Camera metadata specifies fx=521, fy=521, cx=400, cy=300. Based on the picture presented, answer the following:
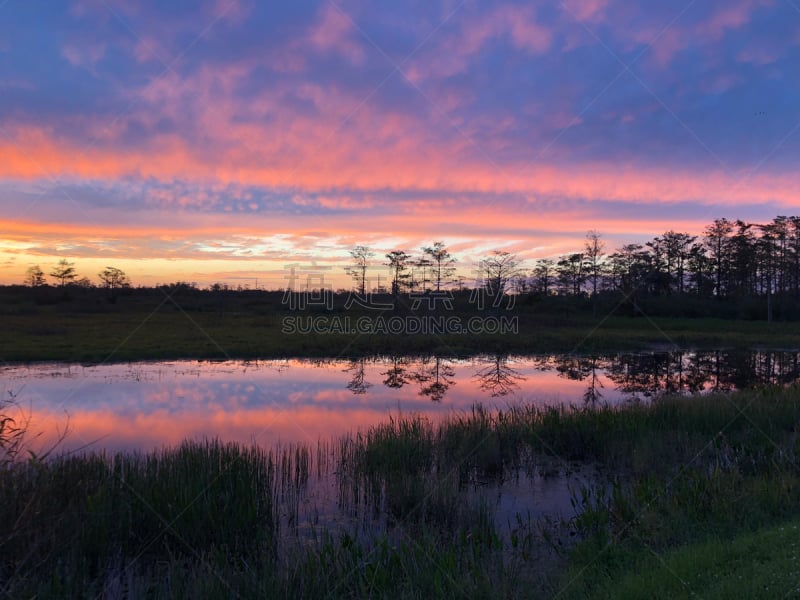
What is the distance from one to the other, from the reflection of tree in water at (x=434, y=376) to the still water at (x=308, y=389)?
7 cm

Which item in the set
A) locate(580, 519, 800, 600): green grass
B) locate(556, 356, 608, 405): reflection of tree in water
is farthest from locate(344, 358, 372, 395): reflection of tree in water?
locate(580, 519, 800, 600): green grass

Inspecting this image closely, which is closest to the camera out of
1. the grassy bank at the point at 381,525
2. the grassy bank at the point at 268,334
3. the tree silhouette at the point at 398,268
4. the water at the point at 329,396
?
the grassy bank at the point at 381,525

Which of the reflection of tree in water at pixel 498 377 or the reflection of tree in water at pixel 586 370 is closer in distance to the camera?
the reflection of tree in water at pixel 586 370

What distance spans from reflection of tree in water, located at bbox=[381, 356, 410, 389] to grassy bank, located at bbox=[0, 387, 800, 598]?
10.2 meters

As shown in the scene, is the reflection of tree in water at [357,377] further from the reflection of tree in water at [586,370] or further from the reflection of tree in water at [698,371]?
the reflection of tree in water at [698,371]

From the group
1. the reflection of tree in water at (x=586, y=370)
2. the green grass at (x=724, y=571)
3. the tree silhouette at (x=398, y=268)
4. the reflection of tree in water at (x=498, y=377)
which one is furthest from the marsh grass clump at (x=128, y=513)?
the tree silhouette at (x=398, y=268)

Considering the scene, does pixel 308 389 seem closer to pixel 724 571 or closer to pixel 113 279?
pixel 724 571

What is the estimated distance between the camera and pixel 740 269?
5959 centimetres

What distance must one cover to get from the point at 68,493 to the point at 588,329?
38.8 meters

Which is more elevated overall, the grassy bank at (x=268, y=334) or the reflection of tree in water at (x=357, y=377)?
the grassy bank at (x=268, y=334)

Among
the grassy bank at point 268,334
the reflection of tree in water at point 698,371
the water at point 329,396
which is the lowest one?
the water at point 329,396

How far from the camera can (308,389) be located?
60.0 feet

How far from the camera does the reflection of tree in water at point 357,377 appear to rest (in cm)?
1864

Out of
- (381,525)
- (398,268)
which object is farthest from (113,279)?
(381,525)
